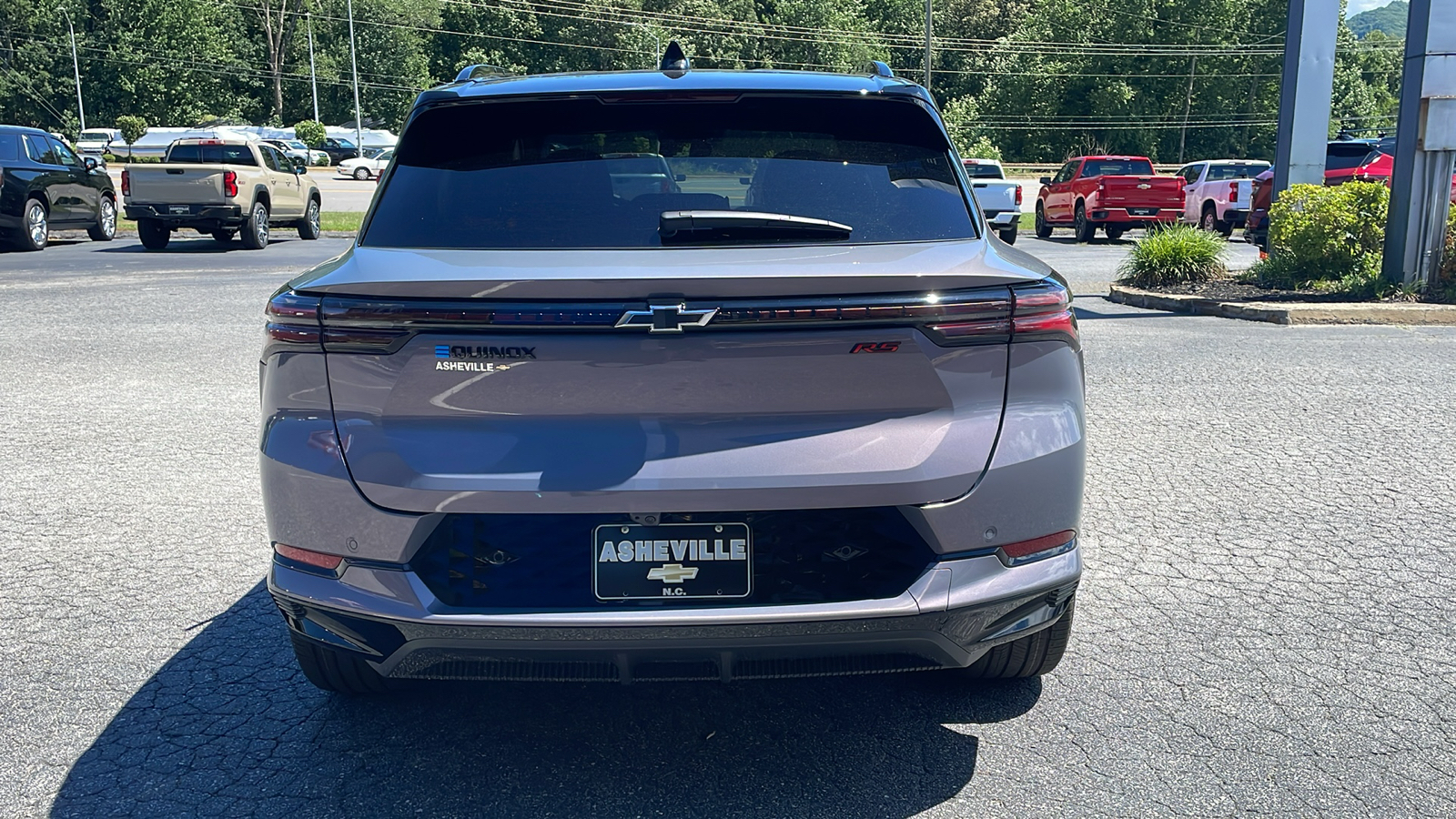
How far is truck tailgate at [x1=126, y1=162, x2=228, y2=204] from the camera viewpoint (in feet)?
63.4

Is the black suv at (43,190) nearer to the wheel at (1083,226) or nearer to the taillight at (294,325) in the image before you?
the taillight at (294,325)

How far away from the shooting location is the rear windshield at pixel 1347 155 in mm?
21812

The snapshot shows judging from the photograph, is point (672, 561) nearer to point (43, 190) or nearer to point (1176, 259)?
point (1176, 259)

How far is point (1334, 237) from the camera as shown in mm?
13055

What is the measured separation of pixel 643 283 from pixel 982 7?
4072 inches

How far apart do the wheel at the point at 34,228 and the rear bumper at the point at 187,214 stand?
5.25 feet

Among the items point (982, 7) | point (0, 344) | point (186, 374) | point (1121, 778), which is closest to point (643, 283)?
point (1121, 778)

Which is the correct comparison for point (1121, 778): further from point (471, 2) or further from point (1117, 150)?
point (471, 2)

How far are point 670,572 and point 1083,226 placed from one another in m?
23.7

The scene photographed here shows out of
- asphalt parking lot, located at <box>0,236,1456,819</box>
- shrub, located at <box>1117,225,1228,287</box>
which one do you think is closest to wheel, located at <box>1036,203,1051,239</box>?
shrub, located at <box>1117,225,1228,287</box>

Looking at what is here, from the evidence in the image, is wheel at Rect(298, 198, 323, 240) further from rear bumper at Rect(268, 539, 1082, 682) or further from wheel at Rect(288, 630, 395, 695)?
rear bumper at Rect(268, 539, 1082, 682)

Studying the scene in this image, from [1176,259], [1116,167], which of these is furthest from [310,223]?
[1116,167]

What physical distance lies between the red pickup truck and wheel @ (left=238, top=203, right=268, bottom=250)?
52.3ft

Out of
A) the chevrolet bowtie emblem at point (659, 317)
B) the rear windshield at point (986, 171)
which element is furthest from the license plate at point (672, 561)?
the rear windshield at point (986, 171)
